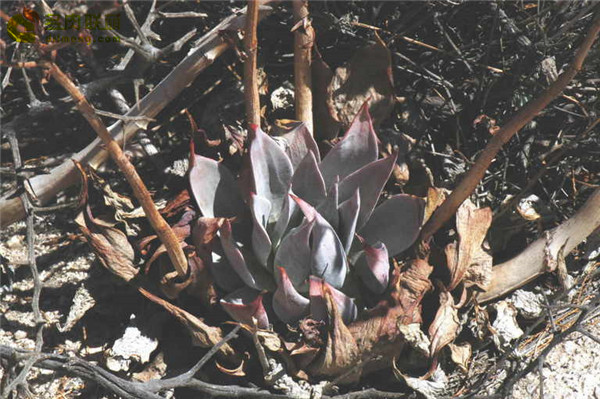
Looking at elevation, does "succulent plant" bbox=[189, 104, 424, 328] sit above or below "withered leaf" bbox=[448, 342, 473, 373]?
above

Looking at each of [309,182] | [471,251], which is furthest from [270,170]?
[471,251]

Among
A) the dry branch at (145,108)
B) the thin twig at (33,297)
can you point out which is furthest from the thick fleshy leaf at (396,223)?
the thin twig at (33,297)

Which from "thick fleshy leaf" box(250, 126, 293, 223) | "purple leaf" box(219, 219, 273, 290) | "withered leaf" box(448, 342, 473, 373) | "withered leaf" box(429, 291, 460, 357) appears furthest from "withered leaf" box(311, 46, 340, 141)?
"withered leaf" box(448, 342, 473, 373)

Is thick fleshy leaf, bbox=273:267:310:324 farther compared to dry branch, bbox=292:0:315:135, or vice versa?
dry branch, bbox=292:0:315:135

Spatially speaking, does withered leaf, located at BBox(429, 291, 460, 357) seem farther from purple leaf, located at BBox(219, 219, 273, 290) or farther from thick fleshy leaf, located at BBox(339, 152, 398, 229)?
purple leaf, located at BBox(219, 219, 273, 290)

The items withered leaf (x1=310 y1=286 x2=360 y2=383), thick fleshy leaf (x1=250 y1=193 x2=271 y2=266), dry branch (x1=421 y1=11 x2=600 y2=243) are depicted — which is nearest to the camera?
dry branch (x1=421 y1=11 x2=600 y2=243)

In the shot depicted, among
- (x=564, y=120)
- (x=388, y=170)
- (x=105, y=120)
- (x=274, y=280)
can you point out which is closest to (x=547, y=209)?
(x=564, y=120)

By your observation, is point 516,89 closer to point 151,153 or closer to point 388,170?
point 388,170
